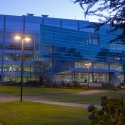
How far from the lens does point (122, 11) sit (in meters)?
6.54

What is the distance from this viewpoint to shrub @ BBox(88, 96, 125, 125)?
17.6 feet

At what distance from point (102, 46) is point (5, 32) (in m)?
30.4

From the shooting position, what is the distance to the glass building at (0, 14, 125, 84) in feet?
217

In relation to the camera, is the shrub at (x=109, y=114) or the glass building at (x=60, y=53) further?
the glass building at (x=60, y=53)

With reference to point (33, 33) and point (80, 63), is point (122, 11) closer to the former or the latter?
point (80, 63)

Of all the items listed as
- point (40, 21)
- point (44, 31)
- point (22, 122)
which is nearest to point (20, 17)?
point (40, 21)

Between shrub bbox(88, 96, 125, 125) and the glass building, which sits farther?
the glass building

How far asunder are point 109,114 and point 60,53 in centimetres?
6053

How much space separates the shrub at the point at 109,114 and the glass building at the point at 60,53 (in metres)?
58.4

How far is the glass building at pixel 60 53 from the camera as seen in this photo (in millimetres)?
66062

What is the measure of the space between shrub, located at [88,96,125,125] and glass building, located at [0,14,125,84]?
5838 cm

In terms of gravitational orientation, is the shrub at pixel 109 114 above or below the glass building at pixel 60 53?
below

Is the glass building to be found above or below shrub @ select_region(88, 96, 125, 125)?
above

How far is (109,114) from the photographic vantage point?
5719 millimetres
